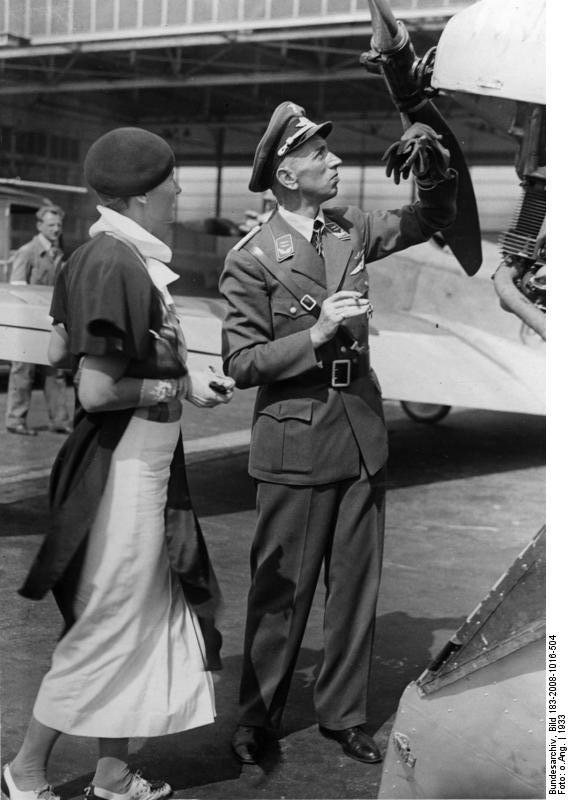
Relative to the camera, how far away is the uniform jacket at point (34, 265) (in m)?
8.17

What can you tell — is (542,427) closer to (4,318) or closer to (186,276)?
(186,276)

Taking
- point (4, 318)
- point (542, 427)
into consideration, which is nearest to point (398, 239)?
point (4, 318)

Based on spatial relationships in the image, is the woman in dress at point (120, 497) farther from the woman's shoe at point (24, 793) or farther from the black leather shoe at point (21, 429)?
the black leather shoe at point (21, 429)

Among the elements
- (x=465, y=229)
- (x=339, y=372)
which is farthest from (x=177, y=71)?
(x=339, y=372)

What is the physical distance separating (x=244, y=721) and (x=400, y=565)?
2.14 metres

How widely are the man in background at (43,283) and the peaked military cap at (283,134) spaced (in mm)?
5125

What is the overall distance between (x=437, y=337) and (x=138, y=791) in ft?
17.1

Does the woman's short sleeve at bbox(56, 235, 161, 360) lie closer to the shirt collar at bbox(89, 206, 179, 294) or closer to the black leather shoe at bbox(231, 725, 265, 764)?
the shirt collar at bbox(89, 206, 179, 294)

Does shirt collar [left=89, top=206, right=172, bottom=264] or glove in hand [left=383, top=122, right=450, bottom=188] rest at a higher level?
glove in hand [left=383, top=122, right=450, bottom=188]

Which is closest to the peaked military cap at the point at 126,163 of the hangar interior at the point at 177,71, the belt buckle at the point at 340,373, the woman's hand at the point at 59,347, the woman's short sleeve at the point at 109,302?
the woman's short sleeve at the point at 109,302

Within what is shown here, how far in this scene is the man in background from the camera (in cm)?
773

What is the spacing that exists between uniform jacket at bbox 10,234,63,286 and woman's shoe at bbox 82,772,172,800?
239 inches

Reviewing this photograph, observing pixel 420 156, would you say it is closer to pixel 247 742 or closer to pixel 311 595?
pixel 311 595

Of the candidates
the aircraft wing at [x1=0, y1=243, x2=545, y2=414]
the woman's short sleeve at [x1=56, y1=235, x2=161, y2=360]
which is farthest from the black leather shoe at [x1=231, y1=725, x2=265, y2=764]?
the aircraft wing at [x1=0, y1=243, x2=545, y2=414]
